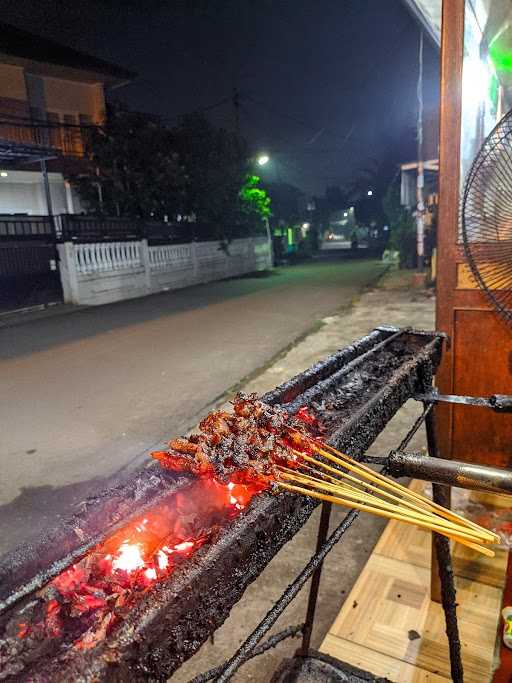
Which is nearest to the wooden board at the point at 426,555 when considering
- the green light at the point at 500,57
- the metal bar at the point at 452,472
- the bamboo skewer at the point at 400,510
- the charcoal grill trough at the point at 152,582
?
the charcoal grill trough at the point at 152,582

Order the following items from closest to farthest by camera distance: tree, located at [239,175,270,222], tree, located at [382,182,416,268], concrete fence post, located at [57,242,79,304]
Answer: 1. concrete fence post, located at [57,242,79,304]
2. tree, located at [382,182,416,268]
3. tree, located at [239,175,270,222]

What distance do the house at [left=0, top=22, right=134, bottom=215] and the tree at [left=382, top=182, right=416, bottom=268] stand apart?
15.3 meters

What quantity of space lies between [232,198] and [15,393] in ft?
57.9

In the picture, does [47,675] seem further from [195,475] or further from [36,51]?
[36,51]

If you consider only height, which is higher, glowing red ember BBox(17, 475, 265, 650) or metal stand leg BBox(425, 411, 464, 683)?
glowing red ember BBox(17, 475, 265, 650)

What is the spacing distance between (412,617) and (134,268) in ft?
48.7

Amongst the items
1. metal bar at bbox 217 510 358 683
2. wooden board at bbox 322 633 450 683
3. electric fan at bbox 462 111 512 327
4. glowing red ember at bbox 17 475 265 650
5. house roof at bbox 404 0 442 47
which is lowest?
wooden board at bbox 322 633 450 683

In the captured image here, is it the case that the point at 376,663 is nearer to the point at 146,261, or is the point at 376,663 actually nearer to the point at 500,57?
the point at 500,57

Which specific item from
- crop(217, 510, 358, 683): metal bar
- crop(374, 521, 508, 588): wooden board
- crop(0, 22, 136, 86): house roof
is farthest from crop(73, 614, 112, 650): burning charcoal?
crop(0, 22, 136, 86): house roof

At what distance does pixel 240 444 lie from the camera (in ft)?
5.00

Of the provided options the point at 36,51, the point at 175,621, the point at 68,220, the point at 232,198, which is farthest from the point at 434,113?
the point at 175,621

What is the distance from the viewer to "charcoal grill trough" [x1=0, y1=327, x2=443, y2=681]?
0.84 meters

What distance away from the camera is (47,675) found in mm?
806

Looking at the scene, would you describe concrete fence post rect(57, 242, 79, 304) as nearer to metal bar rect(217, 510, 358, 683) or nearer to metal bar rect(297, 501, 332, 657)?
metal bar rect(297, 501, 332, 657)
